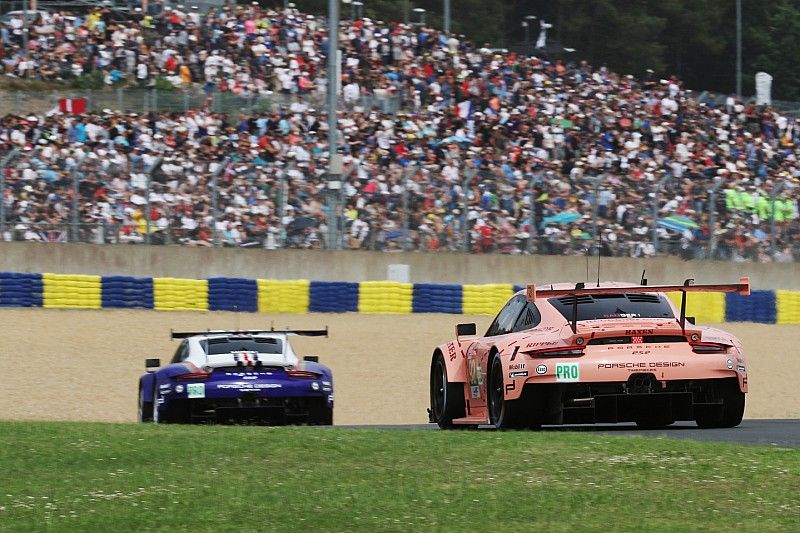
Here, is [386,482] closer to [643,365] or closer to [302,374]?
[643,365]

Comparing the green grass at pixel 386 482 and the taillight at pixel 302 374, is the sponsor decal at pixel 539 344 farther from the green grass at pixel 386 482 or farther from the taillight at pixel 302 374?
the taillight at pixel 302 374

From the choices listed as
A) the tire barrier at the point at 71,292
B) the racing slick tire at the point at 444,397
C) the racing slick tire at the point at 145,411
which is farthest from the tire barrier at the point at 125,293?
the racing slick tire at the point at 444,397

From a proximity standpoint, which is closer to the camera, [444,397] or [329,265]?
[444,397]

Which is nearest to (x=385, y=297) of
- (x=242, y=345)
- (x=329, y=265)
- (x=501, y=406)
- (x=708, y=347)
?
(x=329, y=265)

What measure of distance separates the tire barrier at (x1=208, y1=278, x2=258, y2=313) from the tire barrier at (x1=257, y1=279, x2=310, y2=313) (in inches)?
4.6

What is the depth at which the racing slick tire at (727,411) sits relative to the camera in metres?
11.1

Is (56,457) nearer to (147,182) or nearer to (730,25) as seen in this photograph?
(147,182)

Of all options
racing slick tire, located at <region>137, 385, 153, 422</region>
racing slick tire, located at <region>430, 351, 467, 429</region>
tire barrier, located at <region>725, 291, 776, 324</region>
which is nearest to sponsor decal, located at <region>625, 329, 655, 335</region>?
racing slick tire, located at <region>430, 351, 467, 429</region>

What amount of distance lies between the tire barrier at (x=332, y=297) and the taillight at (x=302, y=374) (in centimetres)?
1220

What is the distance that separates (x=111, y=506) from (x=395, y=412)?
10.8 metres

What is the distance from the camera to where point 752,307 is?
27.6 metres

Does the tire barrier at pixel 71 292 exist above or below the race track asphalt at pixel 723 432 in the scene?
above

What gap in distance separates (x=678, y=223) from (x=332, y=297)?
6.53m

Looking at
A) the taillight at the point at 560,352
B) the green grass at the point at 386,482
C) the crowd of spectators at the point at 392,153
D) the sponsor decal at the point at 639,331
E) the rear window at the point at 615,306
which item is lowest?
the green grass at the point at 386,482
